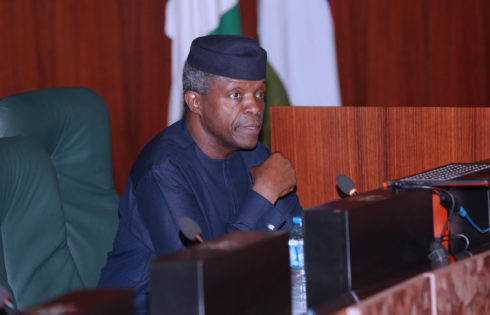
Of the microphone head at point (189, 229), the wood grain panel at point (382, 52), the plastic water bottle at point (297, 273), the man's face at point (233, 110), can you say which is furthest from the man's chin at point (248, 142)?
the wood grain panel at point (382, 52)

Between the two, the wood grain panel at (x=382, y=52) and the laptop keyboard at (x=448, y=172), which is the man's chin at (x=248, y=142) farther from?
the wood grain panel at (x=382, y=52)

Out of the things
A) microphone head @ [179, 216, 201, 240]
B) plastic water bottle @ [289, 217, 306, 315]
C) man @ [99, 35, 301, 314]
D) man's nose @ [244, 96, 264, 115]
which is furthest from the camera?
man's nose @ [244, 96, 264, 115]

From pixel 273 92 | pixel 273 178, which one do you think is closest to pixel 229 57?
pixel 273 178

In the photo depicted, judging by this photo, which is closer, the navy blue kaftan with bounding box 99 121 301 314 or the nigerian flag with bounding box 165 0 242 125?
the navy blue kaftan with bounding box 99 121 301 314

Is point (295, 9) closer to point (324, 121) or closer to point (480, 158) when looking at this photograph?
point (324, 121)

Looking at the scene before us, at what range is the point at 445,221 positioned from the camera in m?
1.50

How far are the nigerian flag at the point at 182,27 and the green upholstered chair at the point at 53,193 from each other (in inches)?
26.0

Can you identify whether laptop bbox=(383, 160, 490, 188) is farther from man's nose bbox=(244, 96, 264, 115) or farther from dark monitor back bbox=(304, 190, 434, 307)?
man's nose bbox=(244, 96, 264, 115)

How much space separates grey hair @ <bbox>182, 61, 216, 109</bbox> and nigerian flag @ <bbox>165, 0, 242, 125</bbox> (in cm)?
76

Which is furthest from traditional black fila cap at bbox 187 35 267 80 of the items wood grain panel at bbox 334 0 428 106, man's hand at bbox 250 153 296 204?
wood grain panel at bbox 334 0 428 106

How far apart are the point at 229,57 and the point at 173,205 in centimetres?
49

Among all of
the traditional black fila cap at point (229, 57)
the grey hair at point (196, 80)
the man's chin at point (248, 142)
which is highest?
the traditional black fila cap at point (229, 57)

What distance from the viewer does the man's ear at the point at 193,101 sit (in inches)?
83.7

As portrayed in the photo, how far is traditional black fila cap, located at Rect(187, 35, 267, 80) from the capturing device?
6.67 ft
